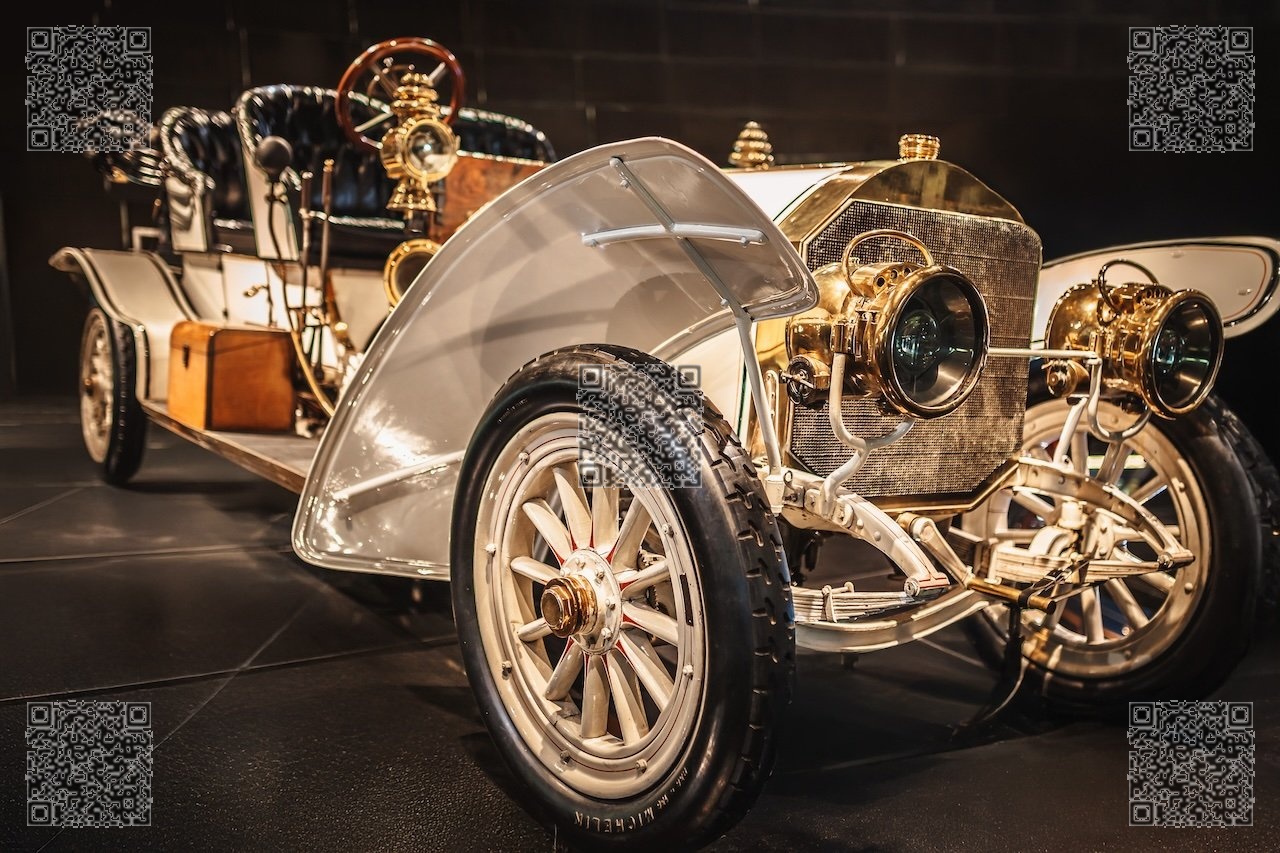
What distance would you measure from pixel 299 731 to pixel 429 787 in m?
0.37

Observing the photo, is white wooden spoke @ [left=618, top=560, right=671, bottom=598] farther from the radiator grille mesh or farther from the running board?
the running board

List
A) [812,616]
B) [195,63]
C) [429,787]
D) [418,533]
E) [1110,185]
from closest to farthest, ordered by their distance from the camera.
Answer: [812,616], [429,787], [418,533], [1110,185], [195,63]

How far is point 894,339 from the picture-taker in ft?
4.92

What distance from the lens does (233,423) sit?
10.4 feet

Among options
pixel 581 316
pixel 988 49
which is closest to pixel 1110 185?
pixel 988 49

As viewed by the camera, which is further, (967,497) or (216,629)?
(216,629)

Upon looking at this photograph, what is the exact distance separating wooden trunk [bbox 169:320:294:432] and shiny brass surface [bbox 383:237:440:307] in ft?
1.80

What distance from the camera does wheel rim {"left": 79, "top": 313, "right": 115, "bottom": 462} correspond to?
4.05m

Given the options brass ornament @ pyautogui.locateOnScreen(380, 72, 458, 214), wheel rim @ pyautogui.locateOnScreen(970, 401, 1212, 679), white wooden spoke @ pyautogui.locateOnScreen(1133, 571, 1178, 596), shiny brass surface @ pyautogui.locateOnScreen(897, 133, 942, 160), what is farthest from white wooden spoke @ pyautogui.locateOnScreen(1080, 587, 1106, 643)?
brass ornament @ pyautogui.locateOnScreen(380, 72, 458, 214)

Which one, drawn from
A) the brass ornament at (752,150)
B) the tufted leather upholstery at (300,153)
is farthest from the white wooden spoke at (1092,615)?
the tufted leather upholstery at (300,153)

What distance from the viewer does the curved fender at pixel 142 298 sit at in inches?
146

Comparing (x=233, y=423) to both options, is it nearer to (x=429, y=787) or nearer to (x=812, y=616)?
(x=429, y=787)

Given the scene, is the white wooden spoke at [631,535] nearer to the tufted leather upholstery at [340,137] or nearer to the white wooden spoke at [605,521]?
the white wooden spoke at [605,521]

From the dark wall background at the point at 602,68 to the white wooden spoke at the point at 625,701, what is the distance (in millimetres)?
4741
